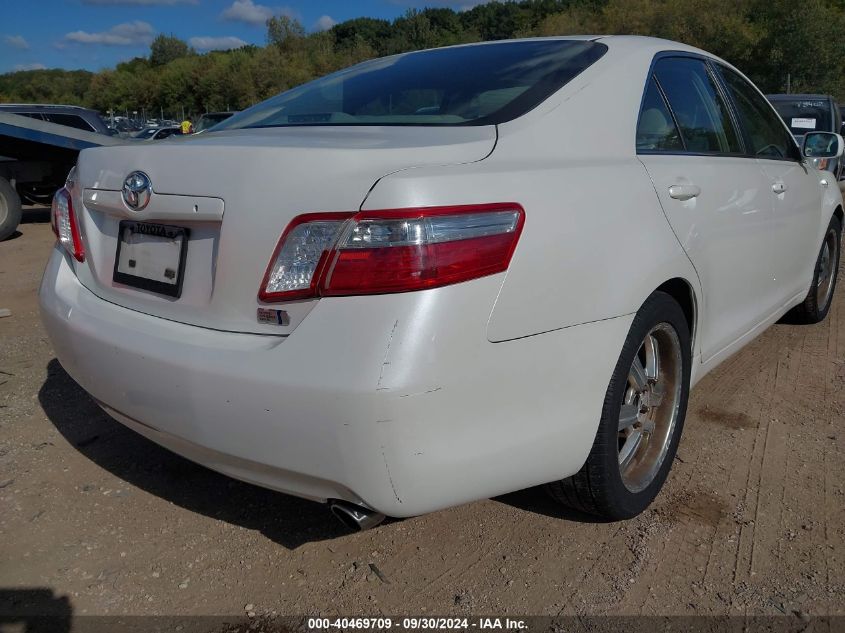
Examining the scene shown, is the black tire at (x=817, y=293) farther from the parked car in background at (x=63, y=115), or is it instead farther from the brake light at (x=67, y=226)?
the parked car in background at (x=63, y=115)

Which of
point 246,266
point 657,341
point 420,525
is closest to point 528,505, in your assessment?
point 420,525

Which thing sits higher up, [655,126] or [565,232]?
[655,126]

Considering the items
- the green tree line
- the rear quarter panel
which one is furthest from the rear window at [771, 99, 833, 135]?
the green tree line

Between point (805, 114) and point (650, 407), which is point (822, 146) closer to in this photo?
point (650, 407)

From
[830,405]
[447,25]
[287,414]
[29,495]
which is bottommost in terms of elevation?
[830,405]

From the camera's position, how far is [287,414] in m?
1.70

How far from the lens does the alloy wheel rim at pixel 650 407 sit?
2428 mm

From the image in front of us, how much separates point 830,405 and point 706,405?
56 centimetres

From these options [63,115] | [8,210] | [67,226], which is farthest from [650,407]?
[63,115]

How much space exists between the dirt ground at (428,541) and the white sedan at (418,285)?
219 millimetres

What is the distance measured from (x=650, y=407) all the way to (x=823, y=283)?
2.72m

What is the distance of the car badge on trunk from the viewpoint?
2.02m

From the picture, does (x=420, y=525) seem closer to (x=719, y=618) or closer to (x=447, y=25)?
(x=719, y=618)

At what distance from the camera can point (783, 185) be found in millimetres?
3416
